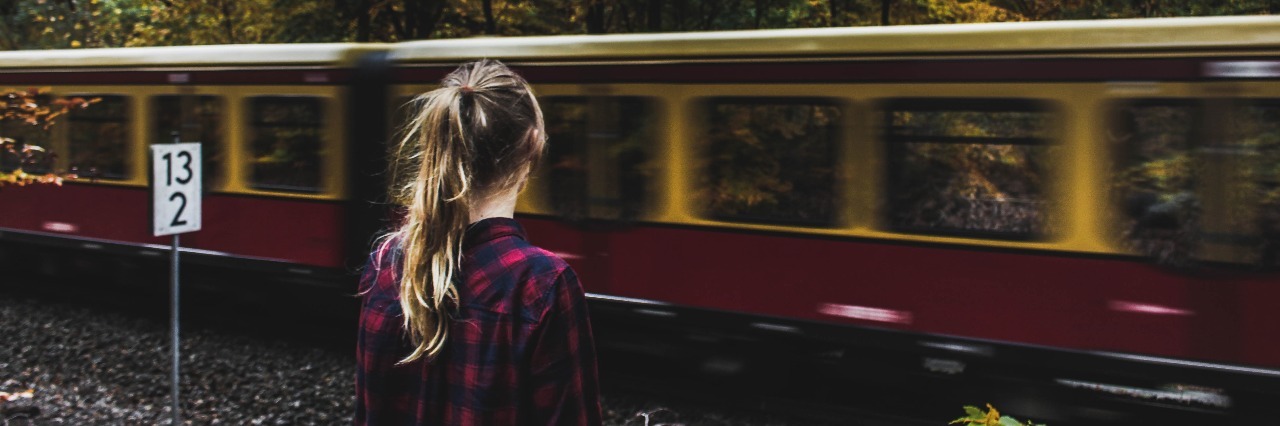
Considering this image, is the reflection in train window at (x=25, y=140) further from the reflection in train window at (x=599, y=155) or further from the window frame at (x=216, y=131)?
the reflection in train window at (x=599, y=155)

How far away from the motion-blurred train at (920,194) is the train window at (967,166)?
1 cm

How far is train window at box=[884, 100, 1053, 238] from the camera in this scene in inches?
266

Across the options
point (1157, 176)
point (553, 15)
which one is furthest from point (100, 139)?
point (1157, 176)

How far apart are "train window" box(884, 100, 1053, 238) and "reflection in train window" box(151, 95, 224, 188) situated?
6454 millimetres

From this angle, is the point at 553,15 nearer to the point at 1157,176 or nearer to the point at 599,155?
the point at 599,155

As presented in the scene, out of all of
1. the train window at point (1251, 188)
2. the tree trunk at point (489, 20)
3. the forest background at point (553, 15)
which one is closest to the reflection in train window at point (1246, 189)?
the train window at point (1251, 188)

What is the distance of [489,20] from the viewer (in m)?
18.3

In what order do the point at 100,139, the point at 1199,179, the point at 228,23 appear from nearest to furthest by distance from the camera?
1. the point at 1199,179
2. the point at 100,139
3. the point at 228,23

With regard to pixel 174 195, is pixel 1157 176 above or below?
above

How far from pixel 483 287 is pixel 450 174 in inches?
7.3

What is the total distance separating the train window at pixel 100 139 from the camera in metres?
11.5

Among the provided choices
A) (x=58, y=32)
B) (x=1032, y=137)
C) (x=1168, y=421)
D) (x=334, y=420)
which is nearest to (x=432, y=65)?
(x=334, y=420)

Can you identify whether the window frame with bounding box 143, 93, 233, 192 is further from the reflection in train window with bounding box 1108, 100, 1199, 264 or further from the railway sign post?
the reflection in train window with bounding box 1108, 100, 1199, 264

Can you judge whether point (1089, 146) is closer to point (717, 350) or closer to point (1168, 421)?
point (1168, 421)
